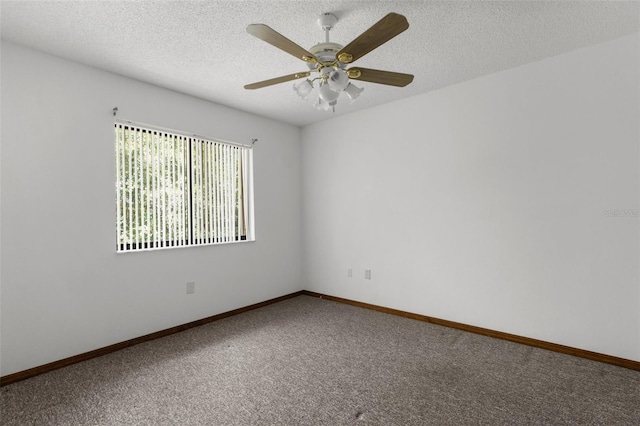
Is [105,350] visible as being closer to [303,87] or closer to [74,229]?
[74,229]

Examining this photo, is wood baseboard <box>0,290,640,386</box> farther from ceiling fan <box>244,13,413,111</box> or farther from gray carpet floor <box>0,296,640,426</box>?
ceiling fan <box>244,13,413,111</box>

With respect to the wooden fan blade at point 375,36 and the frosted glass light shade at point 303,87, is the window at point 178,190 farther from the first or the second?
the wooden fan blade at point 375,36

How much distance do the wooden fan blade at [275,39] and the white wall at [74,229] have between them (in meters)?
1.98

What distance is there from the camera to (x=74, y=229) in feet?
9.10

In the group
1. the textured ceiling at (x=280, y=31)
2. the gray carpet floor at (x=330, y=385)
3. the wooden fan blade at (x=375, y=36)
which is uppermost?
the textured ceiling at (x=280, y=31)

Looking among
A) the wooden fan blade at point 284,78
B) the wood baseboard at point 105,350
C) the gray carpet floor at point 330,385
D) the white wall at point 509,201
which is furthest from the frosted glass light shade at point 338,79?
the wood baseboard at point 105,350

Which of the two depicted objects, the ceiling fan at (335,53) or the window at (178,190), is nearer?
the ceiling fan at (335,53)

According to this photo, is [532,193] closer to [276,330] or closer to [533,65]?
[533,65]

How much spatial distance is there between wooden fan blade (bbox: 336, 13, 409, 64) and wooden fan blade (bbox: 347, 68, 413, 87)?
6.9 inches

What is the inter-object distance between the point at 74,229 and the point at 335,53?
2545mm

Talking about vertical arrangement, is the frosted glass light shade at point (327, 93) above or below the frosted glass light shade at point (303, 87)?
below

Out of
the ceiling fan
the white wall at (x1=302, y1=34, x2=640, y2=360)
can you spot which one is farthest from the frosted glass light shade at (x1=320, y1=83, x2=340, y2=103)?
the white wall at (x1=302, y1=34, x2=640, y2=360)

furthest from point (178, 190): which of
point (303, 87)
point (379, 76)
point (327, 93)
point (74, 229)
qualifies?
point (379, 76)

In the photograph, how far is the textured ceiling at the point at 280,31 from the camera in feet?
6.95
